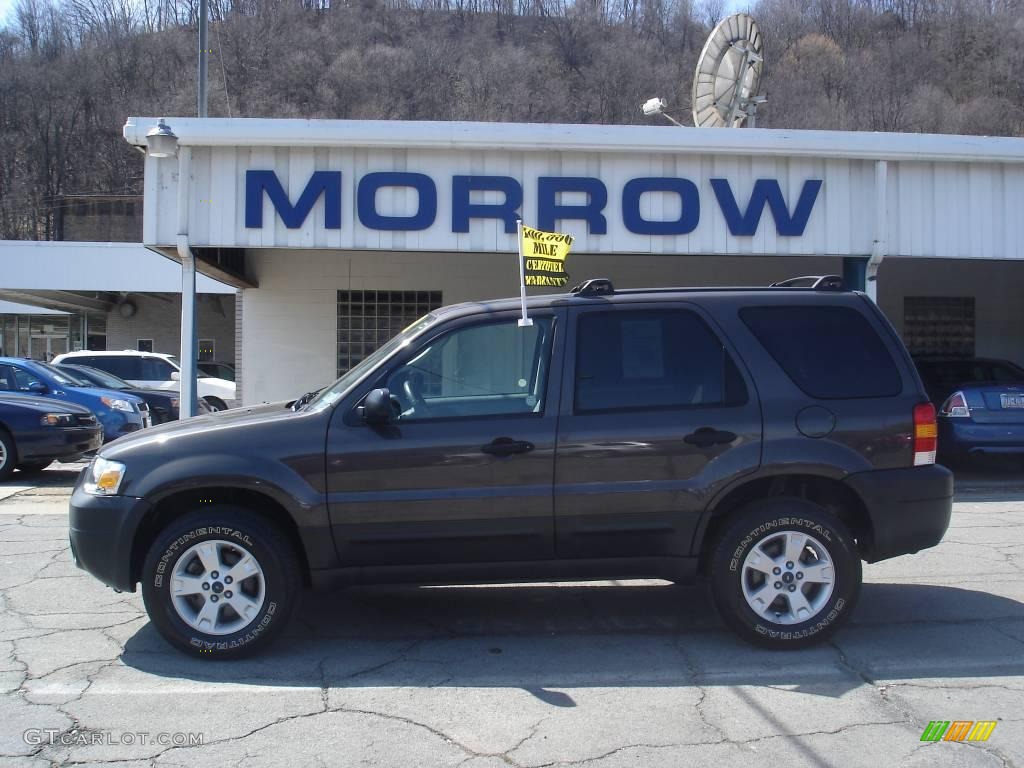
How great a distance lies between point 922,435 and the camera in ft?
16.3

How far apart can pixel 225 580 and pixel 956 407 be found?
9165mm

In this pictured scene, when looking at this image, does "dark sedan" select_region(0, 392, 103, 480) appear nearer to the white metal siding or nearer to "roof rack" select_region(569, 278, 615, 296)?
the white metal siding

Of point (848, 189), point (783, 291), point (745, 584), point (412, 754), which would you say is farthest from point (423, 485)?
point (848, 189)

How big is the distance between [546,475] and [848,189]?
8.65 meters

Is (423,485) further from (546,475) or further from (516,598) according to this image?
(516,598)

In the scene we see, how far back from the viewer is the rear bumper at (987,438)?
10.6m

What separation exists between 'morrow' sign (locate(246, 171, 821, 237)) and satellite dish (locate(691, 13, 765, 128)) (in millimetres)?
3848

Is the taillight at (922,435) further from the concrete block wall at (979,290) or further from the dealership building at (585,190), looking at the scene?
the concrete block wall at (979,290)

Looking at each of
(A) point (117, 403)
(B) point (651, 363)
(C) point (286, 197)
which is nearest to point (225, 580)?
(B) point (651, 363)

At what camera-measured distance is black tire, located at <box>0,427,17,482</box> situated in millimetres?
10961

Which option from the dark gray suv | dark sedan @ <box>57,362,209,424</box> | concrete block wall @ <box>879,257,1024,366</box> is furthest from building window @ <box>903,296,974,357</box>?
dark sedan @ <box>57,362,209,424</box>

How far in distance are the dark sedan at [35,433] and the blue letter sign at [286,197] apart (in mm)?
3314

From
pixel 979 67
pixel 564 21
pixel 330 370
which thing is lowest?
pixel 330 370

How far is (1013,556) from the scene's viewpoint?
721cm
